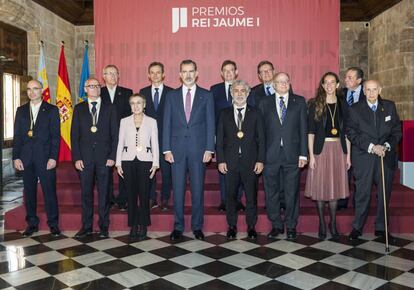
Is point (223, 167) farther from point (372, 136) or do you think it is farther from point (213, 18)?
point (213, 18)

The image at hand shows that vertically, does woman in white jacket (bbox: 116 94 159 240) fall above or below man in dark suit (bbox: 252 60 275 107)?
below

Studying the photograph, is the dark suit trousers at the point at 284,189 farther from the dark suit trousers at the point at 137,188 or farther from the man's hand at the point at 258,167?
the dark suit trousers at the point at 137,188

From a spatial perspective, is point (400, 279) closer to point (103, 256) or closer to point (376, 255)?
point (376, 255)

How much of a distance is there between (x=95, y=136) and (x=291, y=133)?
1.96 metres

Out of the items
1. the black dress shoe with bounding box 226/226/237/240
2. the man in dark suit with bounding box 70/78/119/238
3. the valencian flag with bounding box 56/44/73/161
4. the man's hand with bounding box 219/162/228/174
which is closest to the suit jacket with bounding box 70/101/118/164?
the man in dark suit with bounding box 70/78/119/238

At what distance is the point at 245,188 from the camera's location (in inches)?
173

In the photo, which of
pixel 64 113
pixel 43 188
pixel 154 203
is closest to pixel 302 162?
pixel 154 203

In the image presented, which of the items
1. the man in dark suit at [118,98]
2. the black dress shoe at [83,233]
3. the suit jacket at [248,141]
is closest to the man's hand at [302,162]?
the suit jacket at [248,141]

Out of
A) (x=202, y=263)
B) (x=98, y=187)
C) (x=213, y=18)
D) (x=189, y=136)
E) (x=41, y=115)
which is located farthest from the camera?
(x=213, y=18)

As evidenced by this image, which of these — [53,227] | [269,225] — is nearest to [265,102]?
[269,225]

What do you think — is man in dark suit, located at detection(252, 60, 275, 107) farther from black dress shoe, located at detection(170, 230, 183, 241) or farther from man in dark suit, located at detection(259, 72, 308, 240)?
black dress shoe, located at detection(170, 230, 183, 241)

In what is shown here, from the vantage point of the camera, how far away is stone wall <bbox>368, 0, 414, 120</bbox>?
9.45 meters

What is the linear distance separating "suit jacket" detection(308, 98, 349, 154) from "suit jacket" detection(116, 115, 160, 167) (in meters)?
1.54

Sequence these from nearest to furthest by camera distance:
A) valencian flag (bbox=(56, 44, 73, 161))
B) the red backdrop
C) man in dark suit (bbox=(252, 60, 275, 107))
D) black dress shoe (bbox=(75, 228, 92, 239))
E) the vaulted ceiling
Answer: black dress shoe (bbox=(75, 228, 92, 239)) < man in dark suit (bbox=(252, 60, 275, 107)) < the red backdrop < valencian flag (bbox=(56, 44, 73, 161)) < the vaulted ceiling
